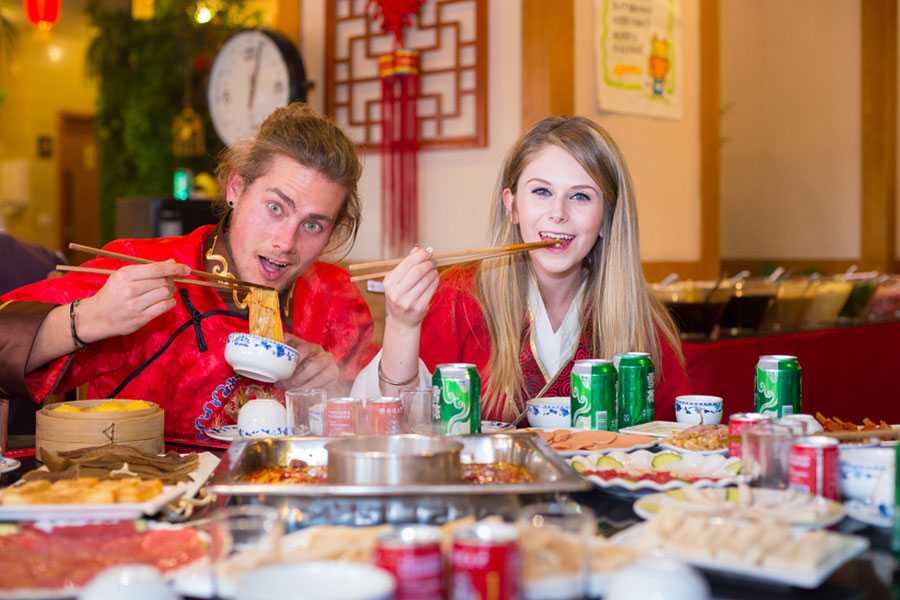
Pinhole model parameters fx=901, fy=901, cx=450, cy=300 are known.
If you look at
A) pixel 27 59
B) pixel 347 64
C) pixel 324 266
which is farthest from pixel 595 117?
pixel 27 59

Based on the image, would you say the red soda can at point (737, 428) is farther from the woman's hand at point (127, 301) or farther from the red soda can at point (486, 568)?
the woman's hand at point (127, 301)

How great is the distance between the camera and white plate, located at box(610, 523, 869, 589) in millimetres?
996

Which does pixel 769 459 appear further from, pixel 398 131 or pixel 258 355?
pixel 398 131

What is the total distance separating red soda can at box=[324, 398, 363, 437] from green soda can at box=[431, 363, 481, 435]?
15 cm

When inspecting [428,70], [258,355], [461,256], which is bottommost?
[258,355]

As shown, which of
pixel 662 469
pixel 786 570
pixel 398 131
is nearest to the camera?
pixel 786 570

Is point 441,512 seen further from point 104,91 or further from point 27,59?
point 27,59

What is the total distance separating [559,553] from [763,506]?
0.44 m

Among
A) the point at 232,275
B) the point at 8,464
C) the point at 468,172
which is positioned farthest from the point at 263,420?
the point at 468,172

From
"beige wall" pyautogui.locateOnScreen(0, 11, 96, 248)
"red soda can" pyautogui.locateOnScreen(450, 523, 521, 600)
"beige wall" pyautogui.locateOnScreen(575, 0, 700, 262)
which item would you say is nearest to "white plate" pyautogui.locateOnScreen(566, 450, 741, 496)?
"red soda can" pyautogui.locateOnScreen(450, 523, 521, 600)

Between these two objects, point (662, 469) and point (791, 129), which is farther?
point (791, 129)

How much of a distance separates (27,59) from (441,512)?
964 cm

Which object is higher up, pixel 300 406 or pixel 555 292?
pixel 555 292

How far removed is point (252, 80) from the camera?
430 centimetres
